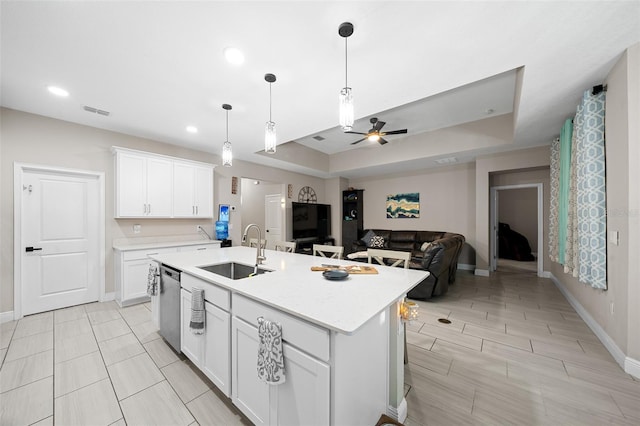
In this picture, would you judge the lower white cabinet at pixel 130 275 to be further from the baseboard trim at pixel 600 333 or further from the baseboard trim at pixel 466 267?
the baseboard trim at pixel 466 267

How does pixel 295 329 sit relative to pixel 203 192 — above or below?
below

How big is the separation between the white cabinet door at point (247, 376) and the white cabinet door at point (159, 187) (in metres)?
3.37

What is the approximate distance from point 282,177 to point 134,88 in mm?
3926

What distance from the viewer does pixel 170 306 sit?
228 cm

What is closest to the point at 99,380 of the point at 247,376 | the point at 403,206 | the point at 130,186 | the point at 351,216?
the point at 247,376

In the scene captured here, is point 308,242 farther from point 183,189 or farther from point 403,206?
point 183,189

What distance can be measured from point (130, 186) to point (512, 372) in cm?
524

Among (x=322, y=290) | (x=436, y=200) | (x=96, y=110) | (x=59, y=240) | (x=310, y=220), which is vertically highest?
(x=96, y=110)

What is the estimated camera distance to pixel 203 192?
15.0 ft

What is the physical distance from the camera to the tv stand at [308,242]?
645cm

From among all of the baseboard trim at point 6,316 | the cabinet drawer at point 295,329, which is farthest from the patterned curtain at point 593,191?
the baseboard trim at point 6,316

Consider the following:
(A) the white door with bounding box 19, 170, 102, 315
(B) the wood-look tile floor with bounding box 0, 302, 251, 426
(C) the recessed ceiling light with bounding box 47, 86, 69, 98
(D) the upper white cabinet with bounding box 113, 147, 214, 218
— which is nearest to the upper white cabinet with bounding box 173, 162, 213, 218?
(D) the upper white cabinet with bounding box 113, 147, 214, 218

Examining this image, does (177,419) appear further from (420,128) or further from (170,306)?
(420,128)

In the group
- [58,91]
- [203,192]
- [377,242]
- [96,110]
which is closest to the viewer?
[58,91]
